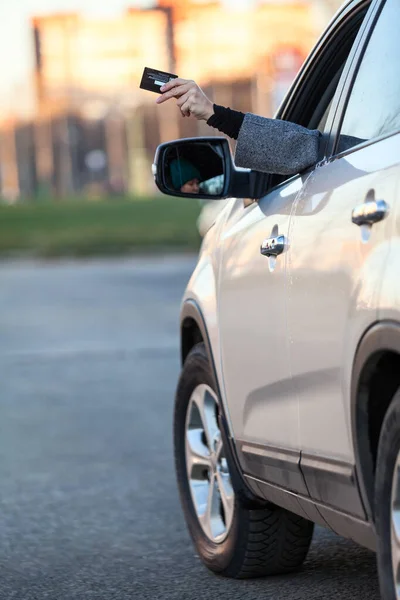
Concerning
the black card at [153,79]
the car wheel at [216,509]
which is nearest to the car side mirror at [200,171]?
the black card at [153,79]

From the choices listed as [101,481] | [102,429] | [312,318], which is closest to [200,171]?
[312,318]

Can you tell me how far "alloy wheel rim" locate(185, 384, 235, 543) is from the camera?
15.3 ft

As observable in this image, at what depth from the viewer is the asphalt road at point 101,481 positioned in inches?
185

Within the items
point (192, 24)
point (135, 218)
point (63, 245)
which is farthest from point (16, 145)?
point (63, 245)

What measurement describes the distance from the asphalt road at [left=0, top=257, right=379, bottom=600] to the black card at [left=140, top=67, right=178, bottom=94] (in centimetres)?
167

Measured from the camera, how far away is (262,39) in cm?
15738

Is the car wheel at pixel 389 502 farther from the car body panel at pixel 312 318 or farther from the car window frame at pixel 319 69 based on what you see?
the car window frame at pixel 319 69

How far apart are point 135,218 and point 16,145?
93.6 meters

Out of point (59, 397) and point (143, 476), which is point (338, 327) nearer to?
point (143, 476)

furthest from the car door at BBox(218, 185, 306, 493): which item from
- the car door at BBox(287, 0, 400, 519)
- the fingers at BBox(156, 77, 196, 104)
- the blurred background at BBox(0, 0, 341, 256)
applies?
the blurred background at BBox(0, 0, 341, 256)

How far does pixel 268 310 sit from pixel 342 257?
643 millimetres

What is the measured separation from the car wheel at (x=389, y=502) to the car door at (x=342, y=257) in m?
0.18

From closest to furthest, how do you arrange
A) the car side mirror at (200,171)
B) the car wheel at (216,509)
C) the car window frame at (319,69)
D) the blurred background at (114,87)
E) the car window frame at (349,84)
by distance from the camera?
the car window frame at (349,84)
the car window frame at (319,69)
the car side mirror at (200,171)
the car wheel at (216,509)
the blurred background at (114,87)

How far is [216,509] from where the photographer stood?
4781 mm
